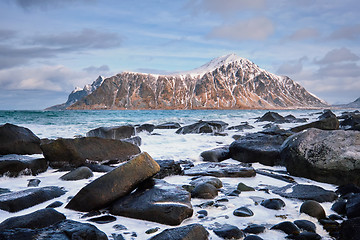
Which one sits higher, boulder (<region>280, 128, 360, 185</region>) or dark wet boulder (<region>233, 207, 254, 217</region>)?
boulder (<region>280, 128, 360, 185</region>)

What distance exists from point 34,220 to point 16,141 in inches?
194

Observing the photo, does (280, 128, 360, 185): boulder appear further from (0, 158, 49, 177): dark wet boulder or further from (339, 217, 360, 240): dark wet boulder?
(0, 158, 49, 177): dark wet boulder

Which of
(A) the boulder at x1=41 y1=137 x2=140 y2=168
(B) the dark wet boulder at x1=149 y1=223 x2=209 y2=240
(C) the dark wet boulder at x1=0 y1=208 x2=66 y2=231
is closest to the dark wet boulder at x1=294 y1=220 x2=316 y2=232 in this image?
(B) the dark wet boulder at x1=149 y1=223 x2=209 y2=240

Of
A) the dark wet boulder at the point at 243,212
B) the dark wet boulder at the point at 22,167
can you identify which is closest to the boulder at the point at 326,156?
the dark wet boulder at the point at 243,212

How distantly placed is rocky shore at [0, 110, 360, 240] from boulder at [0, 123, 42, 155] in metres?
0.03

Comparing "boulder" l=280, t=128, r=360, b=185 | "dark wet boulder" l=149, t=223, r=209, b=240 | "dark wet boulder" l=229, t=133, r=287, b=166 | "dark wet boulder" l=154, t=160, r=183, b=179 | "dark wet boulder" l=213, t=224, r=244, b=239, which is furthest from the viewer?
"dark wet boulder" l=229, t=133, r=287, b=166

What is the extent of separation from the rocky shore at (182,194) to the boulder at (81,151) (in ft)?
0.08

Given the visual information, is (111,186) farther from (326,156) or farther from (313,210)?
(326,156)

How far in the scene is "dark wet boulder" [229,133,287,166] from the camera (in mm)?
6695

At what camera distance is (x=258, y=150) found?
6.95m

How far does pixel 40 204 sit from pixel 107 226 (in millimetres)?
1357

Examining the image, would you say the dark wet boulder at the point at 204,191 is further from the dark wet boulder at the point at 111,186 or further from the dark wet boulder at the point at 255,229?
the dark wet boulder at the point at 255,229

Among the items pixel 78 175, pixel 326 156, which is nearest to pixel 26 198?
pixel 78 175

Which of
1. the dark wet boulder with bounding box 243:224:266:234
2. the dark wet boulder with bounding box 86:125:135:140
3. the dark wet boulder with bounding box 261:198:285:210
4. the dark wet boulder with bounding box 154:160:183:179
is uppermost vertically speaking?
the dark wet boulder with bounding box 86:125:135:140
